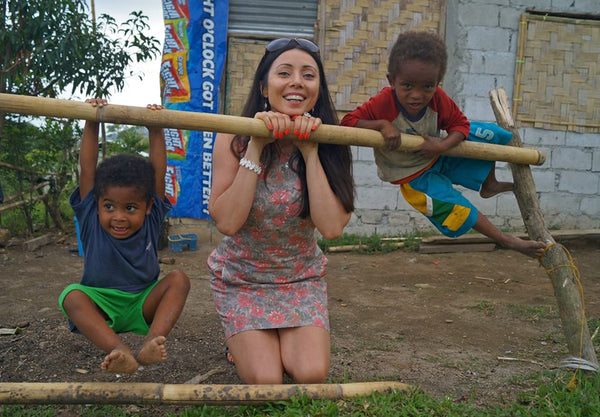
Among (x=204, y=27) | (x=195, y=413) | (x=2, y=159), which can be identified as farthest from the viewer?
(x=2, y=159)

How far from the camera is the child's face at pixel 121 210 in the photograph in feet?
8.13

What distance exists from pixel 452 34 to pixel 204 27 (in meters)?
3.07

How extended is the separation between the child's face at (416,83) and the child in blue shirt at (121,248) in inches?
49.7

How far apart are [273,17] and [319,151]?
424cm

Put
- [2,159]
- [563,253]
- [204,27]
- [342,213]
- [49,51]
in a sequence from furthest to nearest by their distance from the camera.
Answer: [2,159] → [204,27] → [49,51] → [563,253] → [342,213]

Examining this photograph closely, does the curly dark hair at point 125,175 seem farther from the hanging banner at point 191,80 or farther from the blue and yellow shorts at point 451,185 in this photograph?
the hanging banner at point 191,80

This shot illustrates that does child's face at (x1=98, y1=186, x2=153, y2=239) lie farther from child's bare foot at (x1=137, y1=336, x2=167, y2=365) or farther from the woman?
child's bare foot at (x1=137, y1=336, x2=167, y2=365)

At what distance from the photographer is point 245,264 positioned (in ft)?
8.75

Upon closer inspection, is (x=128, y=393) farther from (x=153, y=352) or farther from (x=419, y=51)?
(x=419, y=51)

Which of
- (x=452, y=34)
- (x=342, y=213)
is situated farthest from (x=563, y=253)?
(x=452, y=34)

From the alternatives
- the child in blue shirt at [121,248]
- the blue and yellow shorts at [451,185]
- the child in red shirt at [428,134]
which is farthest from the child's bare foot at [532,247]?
the child in blue shirt at [121,248]

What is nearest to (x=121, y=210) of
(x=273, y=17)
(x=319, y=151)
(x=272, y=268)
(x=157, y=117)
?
(x=157, y=117)

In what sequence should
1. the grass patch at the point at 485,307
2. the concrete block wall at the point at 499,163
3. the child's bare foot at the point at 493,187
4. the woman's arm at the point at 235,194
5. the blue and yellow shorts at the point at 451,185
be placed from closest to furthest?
1. the woman's arm at the point at 235,194
2. the blue and yellow shorts at the point at 451,185
3. the child's bare foot at the point at 493,187
4. the grass patch at the point at 485,307
5. the concrete block wall at the point at 499,163

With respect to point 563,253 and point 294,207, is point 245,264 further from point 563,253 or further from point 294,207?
point 563,253
